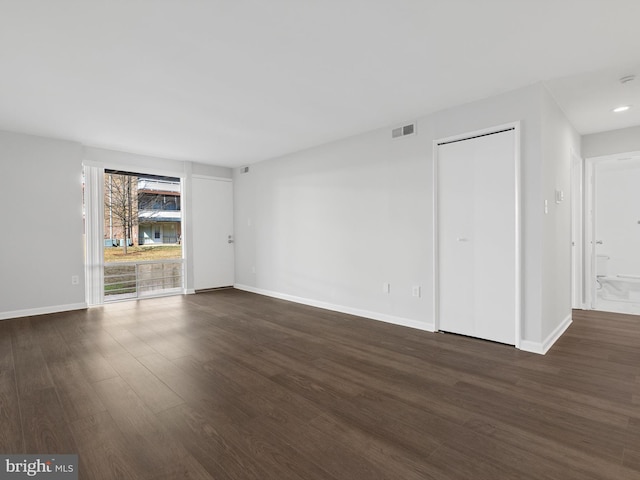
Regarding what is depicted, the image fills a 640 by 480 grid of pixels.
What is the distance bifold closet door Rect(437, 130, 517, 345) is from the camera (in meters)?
3.19

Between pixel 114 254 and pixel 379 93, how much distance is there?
16.1ft

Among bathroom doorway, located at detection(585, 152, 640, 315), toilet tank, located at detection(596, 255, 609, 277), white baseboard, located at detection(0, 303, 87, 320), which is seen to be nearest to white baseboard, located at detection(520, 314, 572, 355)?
bathroom doorway, located at detection(585, 152, 640, 315)

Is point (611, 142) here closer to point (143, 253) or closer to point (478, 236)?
point (478, 236)

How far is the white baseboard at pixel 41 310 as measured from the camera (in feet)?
14.4

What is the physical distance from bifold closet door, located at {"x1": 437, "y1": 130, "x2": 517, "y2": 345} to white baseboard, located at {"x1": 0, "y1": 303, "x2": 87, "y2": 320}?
530 centimetres

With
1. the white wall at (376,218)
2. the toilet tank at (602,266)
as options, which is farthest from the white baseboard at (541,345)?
the toilet tank at (602,266)

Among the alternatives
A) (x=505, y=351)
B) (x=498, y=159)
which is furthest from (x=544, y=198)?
(x=505, y=351)

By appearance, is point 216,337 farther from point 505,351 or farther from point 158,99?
point 505,351

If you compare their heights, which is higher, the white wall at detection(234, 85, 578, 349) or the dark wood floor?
the white wall at detection(234, 85, 578, 349)

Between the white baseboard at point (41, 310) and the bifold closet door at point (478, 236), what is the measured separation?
5.30 metres

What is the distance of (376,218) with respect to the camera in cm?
429

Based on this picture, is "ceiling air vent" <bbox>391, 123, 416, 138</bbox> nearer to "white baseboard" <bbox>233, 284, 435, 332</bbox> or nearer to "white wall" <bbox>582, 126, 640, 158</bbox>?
"white baseboard" <bbox>233, 284, 435, 332</bbox>

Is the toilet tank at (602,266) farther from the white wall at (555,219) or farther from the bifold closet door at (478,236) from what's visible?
the bifold closet door at (478,236)

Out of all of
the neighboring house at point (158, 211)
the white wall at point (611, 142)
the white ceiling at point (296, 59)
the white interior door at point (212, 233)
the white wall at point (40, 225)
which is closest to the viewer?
the white ceiling at point (296, 59)
